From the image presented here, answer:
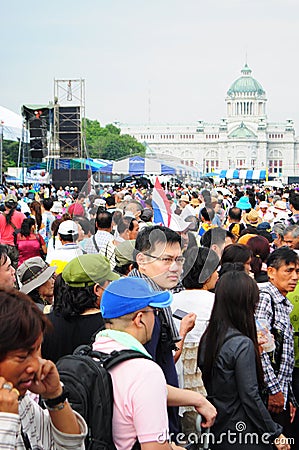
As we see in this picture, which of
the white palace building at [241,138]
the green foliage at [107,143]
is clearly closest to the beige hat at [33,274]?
the green foliage at [107,143]

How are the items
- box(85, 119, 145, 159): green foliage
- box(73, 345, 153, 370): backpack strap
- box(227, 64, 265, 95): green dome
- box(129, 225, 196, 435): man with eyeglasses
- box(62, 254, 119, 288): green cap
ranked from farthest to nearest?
box(227, 64, 265, 95): green dome → box(85, 119, 145, 159): green foliage → box(62, 254, 119, 288): green cap → box(129, 225, 196, 435): man with eyeglasses → box(73, 345, 153, 370): backpack strap

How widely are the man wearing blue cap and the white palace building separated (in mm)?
117227

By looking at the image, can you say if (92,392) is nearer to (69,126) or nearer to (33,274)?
(33,274)

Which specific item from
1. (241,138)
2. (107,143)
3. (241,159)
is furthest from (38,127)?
(241,138)

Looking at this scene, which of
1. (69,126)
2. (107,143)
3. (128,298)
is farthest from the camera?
(107,143)

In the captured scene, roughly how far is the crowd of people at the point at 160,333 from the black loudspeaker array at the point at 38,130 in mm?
25517

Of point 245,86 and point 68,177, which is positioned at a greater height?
point 245,86

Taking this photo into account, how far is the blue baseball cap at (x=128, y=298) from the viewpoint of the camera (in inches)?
103

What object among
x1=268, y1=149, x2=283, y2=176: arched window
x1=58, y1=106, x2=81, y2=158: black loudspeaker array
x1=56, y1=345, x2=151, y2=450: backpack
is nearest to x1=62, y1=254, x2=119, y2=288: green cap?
x1=56, y1=345, x2=151, y2=450: backpack

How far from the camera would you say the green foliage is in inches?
3098

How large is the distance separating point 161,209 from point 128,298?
1.24 meters

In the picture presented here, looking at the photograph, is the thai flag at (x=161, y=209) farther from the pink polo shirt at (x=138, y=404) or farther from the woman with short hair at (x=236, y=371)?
the pink polo shirt at (x=138, y=404)

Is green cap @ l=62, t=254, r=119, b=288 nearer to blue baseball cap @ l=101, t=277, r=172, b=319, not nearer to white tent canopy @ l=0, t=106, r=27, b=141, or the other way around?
blue baseball cap @ l=101, t=277, r=172, b=319

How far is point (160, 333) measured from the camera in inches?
123
